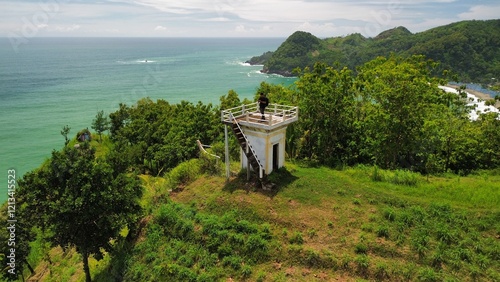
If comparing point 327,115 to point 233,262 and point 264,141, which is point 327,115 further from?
point 233,262

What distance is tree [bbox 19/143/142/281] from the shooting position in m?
14.3

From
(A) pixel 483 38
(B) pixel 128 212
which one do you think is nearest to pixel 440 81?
(B) pixel 128 212

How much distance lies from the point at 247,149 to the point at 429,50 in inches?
4399

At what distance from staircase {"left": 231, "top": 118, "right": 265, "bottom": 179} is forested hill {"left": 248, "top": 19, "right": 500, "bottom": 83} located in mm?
77210

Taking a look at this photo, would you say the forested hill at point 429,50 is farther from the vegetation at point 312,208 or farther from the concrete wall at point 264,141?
the concrete wall at point 264,141

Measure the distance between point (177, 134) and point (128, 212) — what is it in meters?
15.0

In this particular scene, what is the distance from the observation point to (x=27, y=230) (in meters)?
18.4

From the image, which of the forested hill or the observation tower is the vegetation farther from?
the forested hill

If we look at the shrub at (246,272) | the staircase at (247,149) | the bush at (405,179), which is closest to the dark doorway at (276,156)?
the staircase at (247,149)

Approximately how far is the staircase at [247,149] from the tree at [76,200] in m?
6.27

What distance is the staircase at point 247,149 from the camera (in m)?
17.1

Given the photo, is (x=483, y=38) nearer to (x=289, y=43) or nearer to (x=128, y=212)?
(x=289, y=43)

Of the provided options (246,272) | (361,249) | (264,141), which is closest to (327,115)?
(264,141)

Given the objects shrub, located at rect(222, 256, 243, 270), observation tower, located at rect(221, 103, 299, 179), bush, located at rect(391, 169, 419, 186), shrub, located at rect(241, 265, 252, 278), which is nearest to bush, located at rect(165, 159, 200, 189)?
observation tower, located at rect(221, 103, 299, 179)
